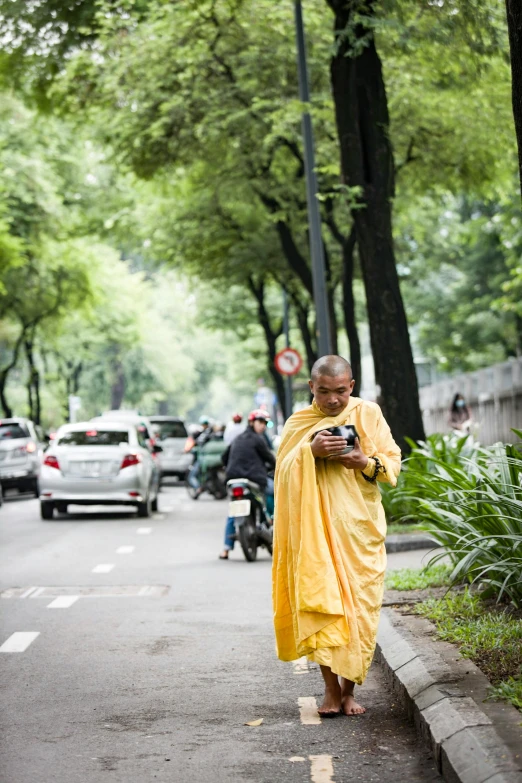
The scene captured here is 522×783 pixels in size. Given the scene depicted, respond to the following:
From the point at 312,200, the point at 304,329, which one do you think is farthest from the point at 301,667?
the point at 304,329

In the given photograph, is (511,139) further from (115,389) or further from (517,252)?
(115,389)

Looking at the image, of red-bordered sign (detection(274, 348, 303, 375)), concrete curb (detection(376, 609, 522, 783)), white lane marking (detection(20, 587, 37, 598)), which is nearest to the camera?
concrete curb (detection(376, 609, 522, 783))

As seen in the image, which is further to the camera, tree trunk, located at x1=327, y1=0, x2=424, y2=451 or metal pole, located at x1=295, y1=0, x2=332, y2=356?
metal pole, located at x1=295, y1=0, x2=332, y2=356

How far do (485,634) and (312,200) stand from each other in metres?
12.9

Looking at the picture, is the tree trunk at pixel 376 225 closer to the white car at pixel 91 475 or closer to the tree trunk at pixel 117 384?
the white car at pixel 91 475

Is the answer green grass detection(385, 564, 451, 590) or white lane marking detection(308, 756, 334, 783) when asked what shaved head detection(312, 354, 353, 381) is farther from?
green grass detection(385, 564, 451, 590)

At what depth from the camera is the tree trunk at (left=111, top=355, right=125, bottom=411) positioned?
251ft

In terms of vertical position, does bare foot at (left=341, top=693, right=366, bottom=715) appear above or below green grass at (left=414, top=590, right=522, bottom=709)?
below

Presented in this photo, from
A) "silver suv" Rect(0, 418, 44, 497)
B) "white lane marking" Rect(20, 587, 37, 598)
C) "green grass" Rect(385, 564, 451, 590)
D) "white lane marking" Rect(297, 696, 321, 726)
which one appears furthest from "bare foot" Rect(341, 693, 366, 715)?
"silver suv" Rect(0, 418, 44, 497)

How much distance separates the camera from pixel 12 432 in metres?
29.2

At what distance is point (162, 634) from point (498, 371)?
24.7 metres

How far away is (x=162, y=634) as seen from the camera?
928 cm

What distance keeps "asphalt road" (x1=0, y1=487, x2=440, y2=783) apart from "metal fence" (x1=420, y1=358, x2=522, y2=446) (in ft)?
53.6

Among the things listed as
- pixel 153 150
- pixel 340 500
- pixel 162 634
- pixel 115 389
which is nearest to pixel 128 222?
pixel 153 150
